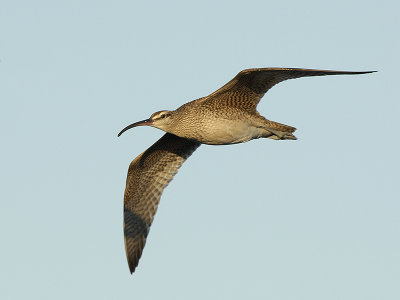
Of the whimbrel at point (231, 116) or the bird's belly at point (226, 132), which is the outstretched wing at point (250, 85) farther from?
the bird's belly at point (226, 132)

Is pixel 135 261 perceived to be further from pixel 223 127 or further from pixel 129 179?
pixel 223 127

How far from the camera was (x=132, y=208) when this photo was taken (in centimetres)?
2130

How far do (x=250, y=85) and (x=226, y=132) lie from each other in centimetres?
118

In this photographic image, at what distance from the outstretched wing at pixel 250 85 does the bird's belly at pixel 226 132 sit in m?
0.48

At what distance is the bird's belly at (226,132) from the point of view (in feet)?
59.6

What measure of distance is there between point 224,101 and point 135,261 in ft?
17.3

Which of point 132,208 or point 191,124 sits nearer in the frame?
point 191,124

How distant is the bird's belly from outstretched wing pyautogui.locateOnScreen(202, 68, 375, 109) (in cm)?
48

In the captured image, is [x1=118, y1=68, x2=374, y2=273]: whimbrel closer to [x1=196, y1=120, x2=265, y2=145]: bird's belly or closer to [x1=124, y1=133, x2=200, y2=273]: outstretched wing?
[x1=196, y1=120, x2=265, y2=145]: bird's belly

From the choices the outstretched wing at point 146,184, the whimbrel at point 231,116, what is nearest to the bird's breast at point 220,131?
the whimbrel at point 231,116

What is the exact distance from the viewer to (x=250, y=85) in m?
18.0

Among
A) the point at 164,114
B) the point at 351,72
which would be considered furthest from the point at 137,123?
the point at 351,72

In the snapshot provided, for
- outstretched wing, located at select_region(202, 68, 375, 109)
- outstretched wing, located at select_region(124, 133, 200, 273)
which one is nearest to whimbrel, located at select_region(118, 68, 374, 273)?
outstretched wing, located at select_region(202, 68, 375, 109)

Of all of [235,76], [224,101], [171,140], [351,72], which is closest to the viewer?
Answer: [351,72]
